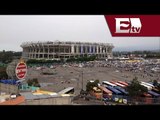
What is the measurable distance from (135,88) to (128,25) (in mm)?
1046

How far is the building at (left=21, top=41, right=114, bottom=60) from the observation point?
389 cm

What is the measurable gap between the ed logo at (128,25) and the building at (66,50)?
1.41ft

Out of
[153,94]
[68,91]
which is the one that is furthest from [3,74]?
[153,94]

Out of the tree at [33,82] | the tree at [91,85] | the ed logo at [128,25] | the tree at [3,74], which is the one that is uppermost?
the ed logo at [128,25]

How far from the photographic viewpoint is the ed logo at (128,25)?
3041 mm

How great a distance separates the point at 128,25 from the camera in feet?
10.2

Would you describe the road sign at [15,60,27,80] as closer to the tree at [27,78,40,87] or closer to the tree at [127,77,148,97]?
the tree at [27,78,40,87]

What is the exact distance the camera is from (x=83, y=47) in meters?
4.03

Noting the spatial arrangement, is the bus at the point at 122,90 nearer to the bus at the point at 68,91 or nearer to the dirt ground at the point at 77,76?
the dirt ground at the point at 77,76

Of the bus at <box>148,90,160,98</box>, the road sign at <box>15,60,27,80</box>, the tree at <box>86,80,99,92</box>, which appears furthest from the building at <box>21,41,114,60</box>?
the bus at <box>148,90,160,98</box>

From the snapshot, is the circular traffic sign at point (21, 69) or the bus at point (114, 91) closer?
the circular traffic sign at point (21, 69)

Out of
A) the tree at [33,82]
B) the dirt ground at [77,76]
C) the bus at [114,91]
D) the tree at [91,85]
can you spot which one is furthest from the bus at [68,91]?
the bus at [114,91]

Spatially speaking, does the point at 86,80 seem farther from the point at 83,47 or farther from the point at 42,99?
the point at 42,99
